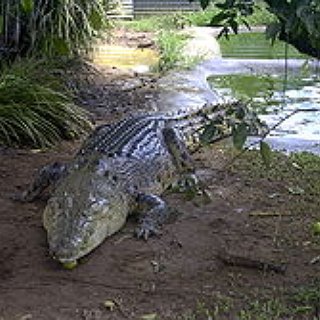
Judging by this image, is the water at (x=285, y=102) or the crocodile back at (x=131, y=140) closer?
the crocodile back at (x=131, y=140)

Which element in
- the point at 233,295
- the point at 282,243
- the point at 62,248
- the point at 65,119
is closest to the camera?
the point at 233,295

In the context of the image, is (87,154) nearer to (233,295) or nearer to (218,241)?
(218,241)

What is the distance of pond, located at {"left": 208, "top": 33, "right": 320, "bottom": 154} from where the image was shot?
590 centimetres

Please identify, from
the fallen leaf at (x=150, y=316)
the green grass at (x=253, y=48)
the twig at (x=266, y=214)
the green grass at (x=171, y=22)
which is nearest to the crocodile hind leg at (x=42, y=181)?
the twig at (x=266, y=214)

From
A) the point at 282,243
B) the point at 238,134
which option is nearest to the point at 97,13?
the point at 282,243

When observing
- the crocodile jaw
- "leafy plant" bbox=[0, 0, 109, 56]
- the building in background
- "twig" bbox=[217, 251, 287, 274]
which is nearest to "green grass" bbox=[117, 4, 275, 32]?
the building in background

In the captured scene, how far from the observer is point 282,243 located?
362 centimetres

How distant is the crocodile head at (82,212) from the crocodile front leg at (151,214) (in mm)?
119

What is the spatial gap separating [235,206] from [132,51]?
636 centimetres

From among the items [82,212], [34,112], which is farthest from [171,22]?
[82,212]

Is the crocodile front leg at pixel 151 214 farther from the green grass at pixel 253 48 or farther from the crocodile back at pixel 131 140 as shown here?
the green grass at pixel 253 48

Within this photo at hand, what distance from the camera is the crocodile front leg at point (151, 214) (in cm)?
376

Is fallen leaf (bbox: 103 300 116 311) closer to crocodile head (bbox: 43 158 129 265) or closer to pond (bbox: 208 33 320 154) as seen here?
crocodile head (bbox: 43 158 129 265)

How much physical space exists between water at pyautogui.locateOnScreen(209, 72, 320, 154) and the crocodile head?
4.10 feet
